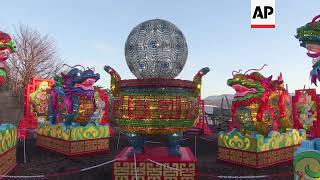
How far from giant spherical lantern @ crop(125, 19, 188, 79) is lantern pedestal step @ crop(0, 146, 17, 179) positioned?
320 centimetres

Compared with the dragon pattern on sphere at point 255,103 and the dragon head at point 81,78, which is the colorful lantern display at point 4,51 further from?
the dragon pattern on sphere at point 255,103

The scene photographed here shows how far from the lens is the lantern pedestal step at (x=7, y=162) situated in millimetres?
6152

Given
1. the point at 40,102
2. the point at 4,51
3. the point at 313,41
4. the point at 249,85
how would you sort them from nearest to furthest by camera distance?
the point at 313,41, the point at 4,51, the point at 249,85, the point at 40,102

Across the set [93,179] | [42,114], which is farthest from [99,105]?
[93,179]

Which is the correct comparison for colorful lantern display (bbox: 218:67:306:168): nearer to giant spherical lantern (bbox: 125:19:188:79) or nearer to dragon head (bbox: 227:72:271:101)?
dragon head (bbox: 227:72:271:101)

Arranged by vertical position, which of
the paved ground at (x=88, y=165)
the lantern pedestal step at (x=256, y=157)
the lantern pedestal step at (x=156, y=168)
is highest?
the lantern pedestal step at (x=156, y=168)

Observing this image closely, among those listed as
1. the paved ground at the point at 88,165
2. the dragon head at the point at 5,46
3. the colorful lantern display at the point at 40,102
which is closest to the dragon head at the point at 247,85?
the paved ground at the point at 88,165

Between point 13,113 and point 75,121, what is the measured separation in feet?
47.4

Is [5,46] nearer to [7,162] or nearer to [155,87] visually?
[7,162]

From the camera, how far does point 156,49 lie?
5566mm

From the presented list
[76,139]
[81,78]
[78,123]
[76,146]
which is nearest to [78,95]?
[81,78]

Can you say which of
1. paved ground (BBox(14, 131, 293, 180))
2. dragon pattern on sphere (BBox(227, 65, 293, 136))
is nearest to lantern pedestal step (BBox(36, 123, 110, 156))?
paved ground (BBox(14, 131, 293, 180))

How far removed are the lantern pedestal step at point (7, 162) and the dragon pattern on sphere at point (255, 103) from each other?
5.37 meters

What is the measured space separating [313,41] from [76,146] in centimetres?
679
